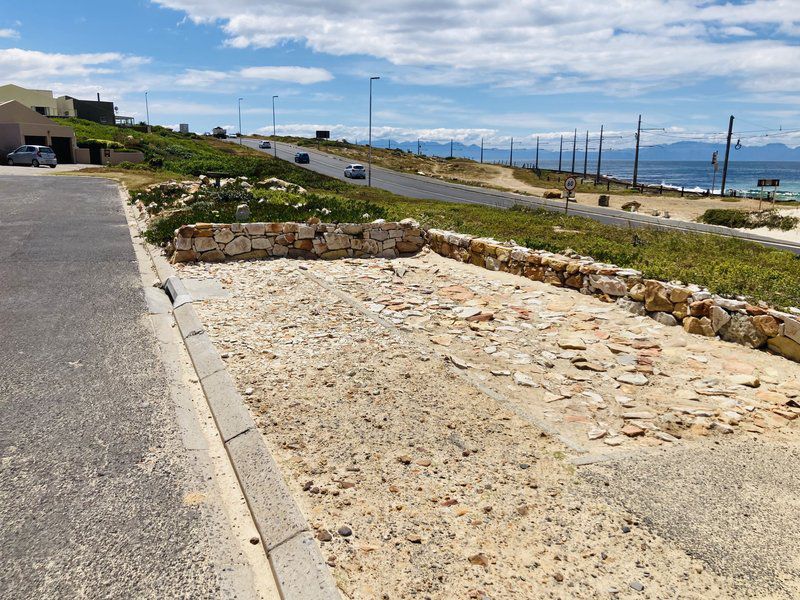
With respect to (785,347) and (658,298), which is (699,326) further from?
(785,347)

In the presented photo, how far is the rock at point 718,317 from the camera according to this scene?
747 centimetres

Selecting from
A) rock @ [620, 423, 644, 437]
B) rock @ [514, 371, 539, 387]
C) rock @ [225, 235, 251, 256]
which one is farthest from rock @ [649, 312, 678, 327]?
rock @ [225, 235, 251, 256]

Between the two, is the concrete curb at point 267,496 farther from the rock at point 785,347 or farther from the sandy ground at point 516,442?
the rock at point 785,347

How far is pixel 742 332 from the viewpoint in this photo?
729cm

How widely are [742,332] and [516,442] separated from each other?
4398 millimetres

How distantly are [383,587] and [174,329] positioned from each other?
549cm

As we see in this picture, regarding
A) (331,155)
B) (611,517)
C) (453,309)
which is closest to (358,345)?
A: (453,309)

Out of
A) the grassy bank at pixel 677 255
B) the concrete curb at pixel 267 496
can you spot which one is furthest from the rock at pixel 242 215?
the concrete curb at pixel 267 496

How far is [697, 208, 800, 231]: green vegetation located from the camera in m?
32.0

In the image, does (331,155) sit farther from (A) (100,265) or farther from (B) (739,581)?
(B) (739,581)

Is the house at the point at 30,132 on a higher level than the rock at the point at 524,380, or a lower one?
higher

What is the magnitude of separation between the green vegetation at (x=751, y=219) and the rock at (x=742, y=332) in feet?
96.0

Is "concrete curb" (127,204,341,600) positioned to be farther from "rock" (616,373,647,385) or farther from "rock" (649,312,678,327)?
"rock" (649,312,678,327)

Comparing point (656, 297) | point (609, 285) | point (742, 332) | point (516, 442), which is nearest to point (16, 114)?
point (609, 285)
